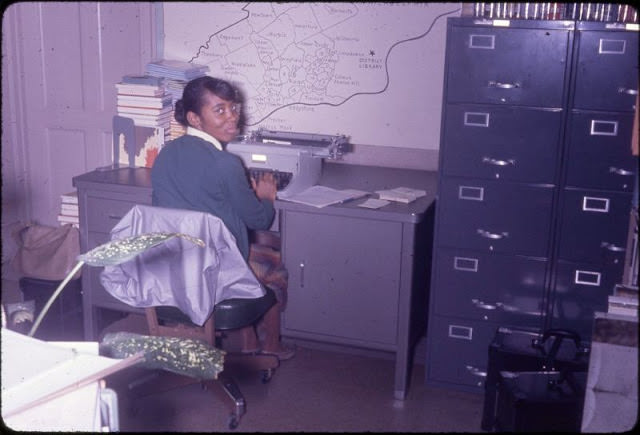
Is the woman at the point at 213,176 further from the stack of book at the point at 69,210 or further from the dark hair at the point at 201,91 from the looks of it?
the stack of book at the point at 69,210

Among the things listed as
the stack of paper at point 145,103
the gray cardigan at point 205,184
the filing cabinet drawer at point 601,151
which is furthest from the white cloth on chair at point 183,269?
the filing cabinet drawer at point 601,151

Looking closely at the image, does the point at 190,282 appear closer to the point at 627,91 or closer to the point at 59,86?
the point at 627,91

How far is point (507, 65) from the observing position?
2664 millimetres

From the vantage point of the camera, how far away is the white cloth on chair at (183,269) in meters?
2.46

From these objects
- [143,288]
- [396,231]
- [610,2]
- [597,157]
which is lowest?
[143,288]

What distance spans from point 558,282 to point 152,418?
1560mm

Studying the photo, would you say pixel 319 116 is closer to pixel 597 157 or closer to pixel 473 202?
pixel 473 202

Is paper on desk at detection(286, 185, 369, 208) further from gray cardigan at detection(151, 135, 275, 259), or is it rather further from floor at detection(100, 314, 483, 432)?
floor at detection(100, 314, 483, 432)

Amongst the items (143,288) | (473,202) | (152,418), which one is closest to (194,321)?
(143,288)

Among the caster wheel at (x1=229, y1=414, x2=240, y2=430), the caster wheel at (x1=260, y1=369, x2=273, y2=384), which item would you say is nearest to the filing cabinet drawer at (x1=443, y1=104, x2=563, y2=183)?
the caster wheel at (x1=260, y1=369, x2=273, y2=384)

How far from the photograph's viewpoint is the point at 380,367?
3211 millimetres

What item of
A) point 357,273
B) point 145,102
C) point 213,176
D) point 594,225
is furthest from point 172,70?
point 594,225

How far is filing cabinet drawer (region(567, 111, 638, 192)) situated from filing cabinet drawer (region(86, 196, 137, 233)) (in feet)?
5.68

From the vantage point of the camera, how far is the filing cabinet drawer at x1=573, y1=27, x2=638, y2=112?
8.29 ft
